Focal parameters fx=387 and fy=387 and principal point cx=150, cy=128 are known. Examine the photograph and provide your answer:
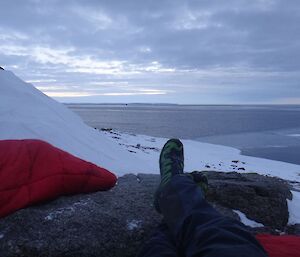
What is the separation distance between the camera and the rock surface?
3148 mm

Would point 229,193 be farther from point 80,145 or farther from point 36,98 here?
point 36,98

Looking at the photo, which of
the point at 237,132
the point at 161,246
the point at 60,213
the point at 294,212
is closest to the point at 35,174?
the point at 60,213

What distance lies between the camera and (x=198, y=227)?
2279 millimetres

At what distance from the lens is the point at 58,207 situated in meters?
3.55

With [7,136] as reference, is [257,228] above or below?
below

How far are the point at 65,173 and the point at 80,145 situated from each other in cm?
230

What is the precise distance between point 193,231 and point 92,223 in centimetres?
137

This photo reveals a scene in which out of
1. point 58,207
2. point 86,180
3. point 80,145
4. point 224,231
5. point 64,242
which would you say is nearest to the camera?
point 224,231

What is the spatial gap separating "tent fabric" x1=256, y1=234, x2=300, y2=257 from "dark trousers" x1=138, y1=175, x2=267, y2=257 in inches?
25.4

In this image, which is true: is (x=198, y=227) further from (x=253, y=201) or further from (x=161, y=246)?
(x=253, y=201)

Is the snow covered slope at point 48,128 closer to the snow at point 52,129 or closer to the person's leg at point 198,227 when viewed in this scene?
the snow at point 52,129

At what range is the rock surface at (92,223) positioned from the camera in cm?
315

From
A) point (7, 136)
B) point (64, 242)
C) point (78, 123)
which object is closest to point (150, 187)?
point (64, 242)

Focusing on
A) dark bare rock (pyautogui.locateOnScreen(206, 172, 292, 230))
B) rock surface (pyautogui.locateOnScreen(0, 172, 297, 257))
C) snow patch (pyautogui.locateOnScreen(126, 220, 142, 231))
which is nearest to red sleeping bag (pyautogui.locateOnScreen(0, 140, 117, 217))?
rock surface (pyautogui.locateOnScreen(0, 172, 297, 257))
